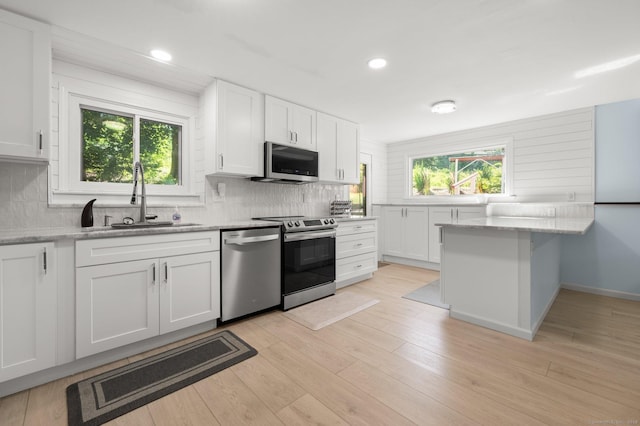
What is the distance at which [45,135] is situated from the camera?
6.21 feet

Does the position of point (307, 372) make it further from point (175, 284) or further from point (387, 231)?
point (387, 231)

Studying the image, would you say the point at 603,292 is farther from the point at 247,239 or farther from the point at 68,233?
the point at 68,233

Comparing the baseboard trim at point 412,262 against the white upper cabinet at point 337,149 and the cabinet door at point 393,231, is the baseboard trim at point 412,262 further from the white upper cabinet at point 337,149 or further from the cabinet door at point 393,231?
the white upper cabinet at point 337,149

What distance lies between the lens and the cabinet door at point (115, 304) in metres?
1.80

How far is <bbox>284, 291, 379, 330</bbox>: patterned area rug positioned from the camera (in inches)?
102

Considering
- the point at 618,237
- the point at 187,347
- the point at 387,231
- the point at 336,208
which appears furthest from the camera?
the point at 387,231

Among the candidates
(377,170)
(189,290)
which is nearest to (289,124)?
(189,290)

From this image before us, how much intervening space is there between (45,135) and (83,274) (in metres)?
1.00

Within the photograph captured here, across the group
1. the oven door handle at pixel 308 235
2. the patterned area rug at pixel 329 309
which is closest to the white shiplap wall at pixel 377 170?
the oven door handle at pixel 308 235

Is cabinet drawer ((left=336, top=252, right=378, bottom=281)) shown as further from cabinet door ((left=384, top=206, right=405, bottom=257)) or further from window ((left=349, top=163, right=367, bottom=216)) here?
window ((left=349, top=163, right=367, bottom=216))

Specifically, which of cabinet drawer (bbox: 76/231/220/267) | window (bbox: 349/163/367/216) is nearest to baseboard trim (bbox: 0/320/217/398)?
cabinet drawer (bbox: 76/231/220/267)

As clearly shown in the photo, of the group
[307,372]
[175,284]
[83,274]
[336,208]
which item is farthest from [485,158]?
[83,274]

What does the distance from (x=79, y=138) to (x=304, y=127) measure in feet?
7.42

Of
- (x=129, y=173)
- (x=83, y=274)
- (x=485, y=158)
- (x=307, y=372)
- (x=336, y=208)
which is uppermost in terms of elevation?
(x=485, y=158)
